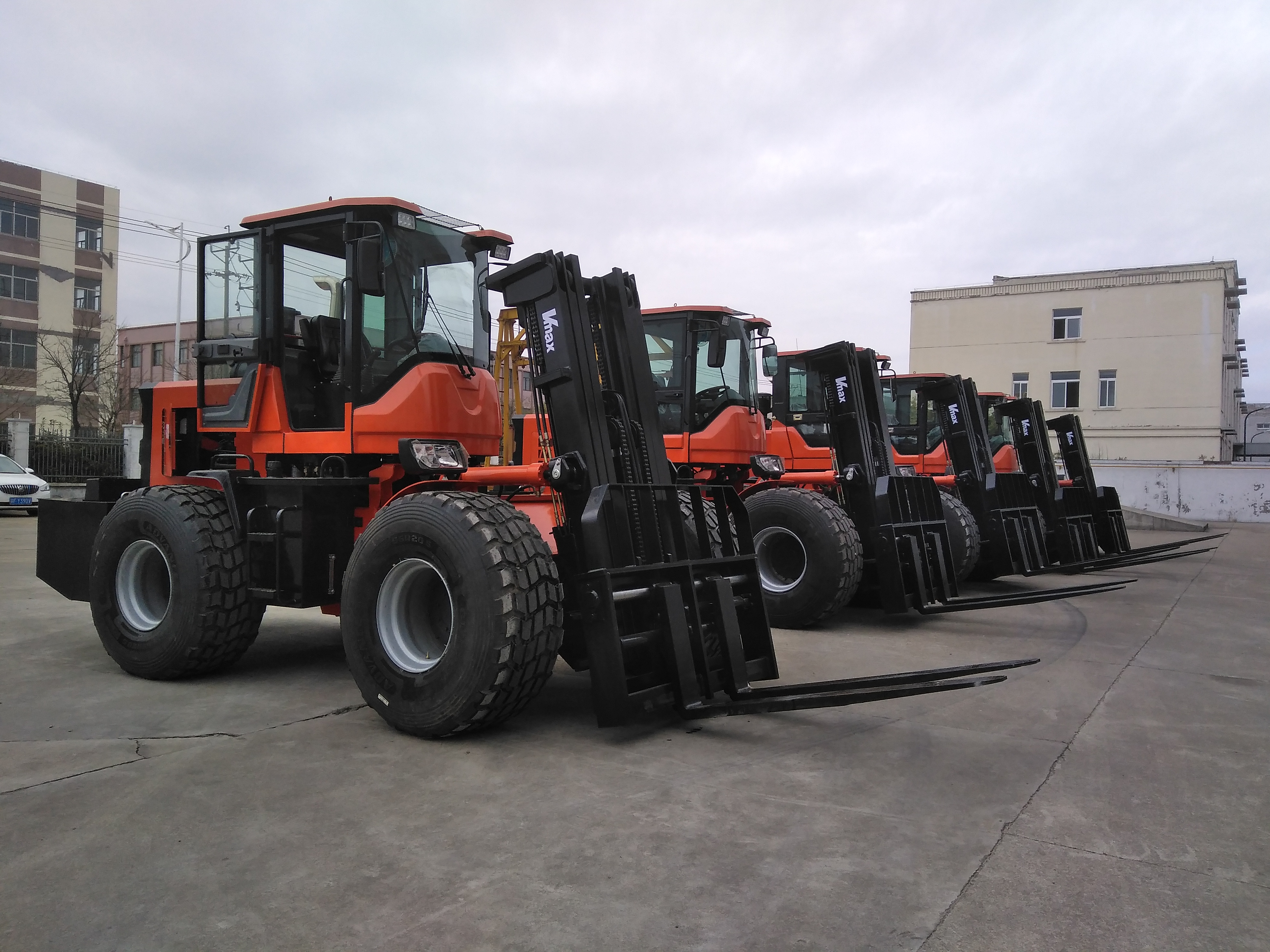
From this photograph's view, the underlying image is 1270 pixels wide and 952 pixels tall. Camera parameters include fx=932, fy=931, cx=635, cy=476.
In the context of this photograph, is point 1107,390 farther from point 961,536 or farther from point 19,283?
point 19,283

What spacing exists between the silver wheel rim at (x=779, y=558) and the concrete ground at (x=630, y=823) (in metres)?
2.56

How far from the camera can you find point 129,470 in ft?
84.7

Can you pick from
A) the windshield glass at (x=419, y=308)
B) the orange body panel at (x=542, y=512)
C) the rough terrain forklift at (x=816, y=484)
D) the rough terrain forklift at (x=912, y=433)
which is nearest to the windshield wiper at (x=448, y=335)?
the windshield glass at (x=419, y=308)

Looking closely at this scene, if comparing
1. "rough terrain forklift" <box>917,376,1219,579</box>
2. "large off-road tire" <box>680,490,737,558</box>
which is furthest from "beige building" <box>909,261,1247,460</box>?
"large off-road tire" <box>680,490,737,558</box>

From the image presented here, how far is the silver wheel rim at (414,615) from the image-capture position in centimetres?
→ 475

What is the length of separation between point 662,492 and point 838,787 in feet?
5.90

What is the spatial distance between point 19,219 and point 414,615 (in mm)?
50829

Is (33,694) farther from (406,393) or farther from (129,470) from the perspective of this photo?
(129,470)

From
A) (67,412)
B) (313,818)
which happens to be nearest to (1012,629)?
(313,818)

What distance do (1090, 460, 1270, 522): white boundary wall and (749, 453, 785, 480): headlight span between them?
848 inches

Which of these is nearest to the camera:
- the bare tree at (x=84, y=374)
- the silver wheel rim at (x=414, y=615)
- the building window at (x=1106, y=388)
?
the silver wheel rim at (x=414, y=615)

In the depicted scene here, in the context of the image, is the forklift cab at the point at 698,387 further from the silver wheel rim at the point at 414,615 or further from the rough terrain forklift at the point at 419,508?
the silver wheel rim at the point at 414,615

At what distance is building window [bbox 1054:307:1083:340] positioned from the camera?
3847cm

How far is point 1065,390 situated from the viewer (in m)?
39.1
